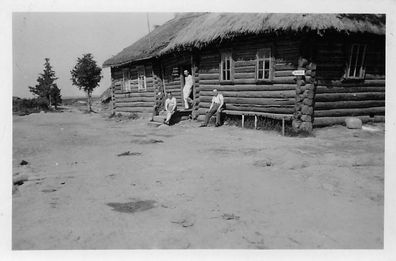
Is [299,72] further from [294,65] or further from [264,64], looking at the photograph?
[264,64]

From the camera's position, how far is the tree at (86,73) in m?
20.0

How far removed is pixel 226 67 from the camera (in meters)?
10.7

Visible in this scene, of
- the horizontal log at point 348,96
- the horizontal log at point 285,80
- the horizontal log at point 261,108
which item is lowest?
the horizontal log at point 261,108

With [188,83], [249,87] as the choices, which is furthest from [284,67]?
[188,83]

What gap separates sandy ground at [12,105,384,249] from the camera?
353cm

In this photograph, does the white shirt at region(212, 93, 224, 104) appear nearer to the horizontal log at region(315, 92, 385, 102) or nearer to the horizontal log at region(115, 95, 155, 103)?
the horizontal log at region(315, 92, 385, 102)

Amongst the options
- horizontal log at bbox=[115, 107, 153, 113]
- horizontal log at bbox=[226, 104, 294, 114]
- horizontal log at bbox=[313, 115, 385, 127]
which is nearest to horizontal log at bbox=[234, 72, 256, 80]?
horizontal log at bbox=[226, 104, 294, 114]

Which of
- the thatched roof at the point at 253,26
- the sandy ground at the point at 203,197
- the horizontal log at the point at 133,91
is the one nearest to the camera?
the sandy ground at the point at 203,197

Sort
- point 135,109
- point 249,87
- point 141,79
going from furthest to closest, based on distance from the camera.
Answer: point 135,109, point 141,79, point 249,87

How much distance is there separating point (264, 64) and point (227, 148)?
138 inches

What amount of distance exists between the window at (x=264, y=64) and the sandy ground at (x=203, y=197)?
2.85m

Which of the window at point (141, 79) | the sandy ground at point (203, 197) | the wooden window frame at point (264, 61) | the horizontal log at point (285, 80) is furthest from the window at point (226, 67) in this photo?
the window at point (141, 79)

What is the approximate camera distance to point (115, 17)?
534 centimetres

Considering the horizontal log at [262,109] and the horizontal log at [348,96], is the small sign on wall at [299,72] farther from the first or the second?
the horizontal log at [262,109]
